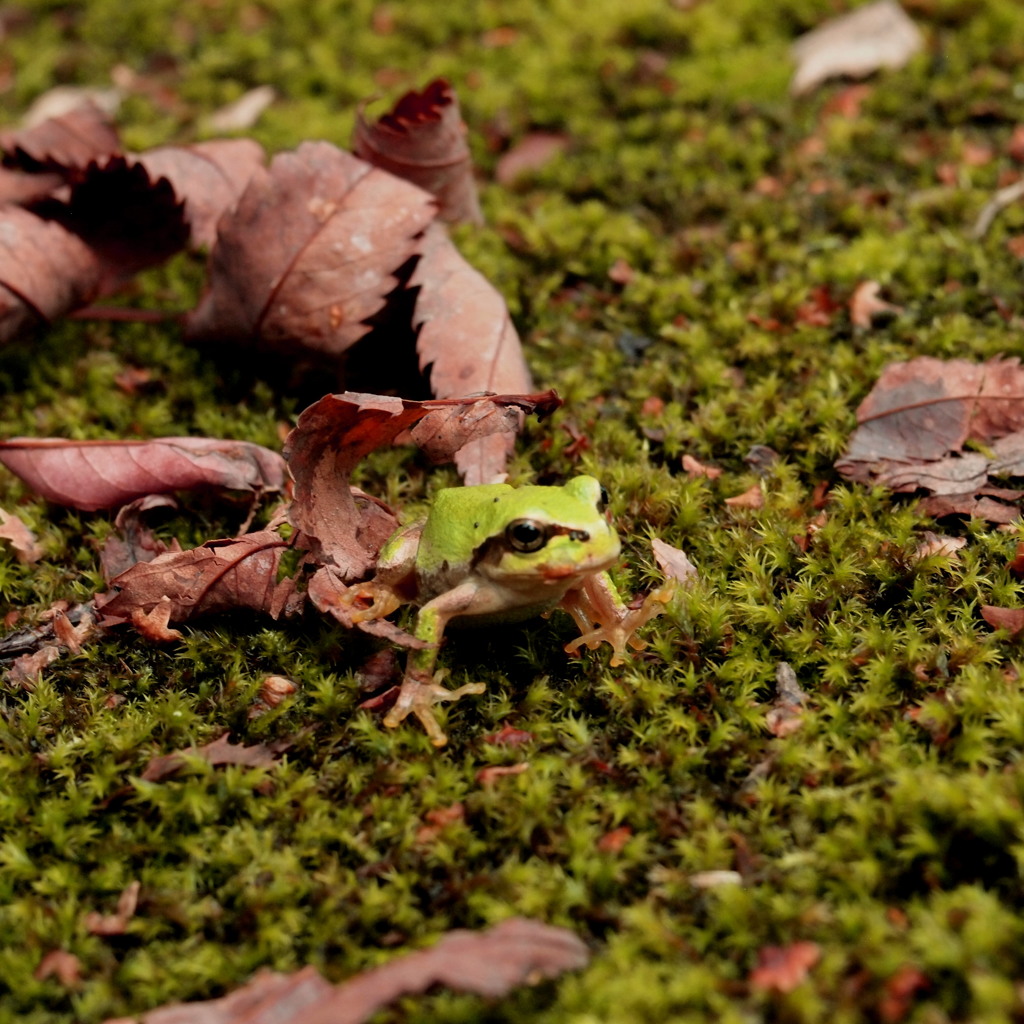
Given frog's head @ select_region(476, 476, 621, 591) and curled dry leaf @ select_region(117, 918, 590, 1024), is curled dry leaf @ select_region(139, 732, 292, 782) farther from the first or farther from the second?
frog's head @ select_region(476, 476, 621, 591)

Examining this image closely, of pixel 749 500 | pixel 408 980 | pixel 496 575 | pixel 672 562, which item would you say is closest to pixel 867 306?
pixel 749 500

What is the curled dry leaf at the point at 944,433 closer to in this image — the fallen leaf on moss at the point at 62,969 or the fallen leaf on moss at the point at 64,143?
the fallen leaf on moss at the point at 62,969

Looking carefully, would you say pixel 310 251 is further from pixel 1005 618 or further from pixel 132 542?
pixel 1005 618

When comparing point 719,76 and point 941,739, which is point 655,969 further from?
point 719,76

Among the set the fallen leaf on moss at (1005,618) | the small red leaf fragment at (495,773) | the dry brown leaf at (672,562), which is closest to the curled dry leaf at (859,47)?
the dry brown leaf at (672,562)

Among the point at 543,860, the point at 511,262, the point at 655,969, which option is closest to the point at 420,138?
the point at 511,262

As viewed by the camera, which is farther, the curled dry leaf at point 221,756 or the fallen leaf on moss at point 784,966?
the curled dry leaf at point 221,756

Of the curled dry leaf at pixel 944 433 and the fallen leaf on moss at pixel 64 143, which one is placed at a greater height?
the fallen leaf on moss at pixel 64 143

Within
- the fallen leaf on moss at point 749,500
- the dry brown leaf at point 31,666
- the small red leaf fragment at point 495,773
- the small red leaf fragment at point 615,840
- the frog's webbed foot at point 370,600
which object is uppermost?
the frog's webbed foot at point 370,600
